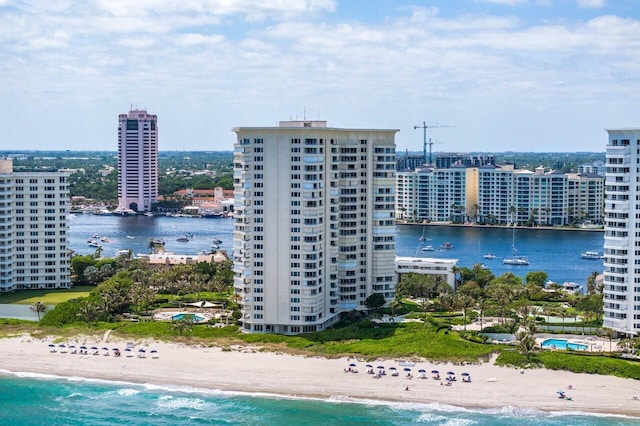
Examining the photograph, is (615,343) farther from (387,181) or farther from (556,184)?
(556,184)

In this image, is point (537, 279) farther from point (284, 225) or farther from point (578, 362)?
point (284, 225)

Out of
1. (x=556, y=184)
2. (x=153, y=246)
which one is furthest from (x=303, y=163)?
(x=556, y=184)

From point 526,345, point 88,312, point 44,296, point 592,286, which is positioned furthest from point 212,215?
point 526,345

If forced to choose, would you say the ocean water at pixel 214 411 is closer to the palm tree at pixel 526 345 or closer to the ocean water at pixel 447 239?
the palm tree at pixel 526 345

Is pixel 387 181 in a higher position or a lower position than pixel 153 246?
higher

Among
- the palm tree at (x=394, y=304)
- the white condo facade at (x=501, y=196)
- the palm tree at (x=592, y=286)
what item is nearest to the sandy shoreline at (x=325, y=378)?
the palm tree at (x=394, y=304)

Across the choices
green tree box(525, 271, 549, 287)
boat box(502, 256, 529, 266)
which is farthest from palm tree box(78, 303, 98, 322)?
boat box(502, 256, 529, 266)

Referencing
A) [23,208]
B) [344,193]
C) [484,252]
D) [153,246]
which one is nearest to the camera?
[344,193]
